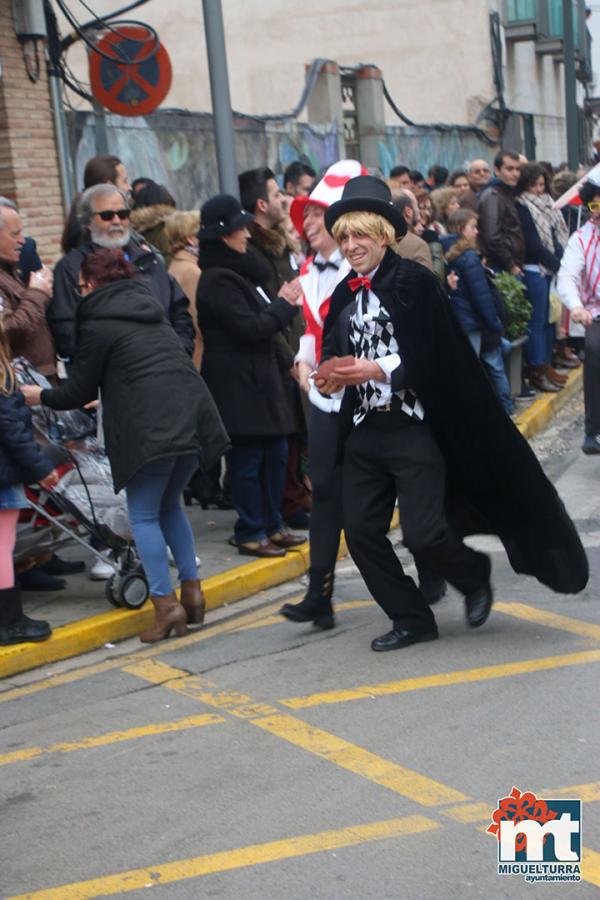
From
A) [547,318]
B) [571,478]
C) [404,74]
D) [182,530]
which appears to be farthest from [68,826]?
[404,74]

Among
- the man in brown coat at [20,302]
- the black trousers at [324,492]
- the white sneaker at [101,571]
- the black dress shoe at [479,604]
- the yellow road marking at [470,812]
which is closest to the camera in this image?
the yellow road marking at [470,812]

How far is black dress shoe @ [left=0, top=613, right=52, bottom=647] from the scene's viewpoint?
259 inches

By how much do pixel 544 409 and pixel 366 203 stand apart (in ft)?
21.7

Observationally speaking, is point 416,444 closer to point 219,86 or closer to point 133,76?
point 219,86

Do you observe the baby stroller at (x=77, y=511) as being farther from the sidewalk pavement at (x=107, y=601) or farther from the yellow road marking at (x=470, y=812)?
the yellow road marking at (x=470, y=812)

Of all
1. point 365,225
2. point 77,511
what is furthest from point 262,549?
point 365,225

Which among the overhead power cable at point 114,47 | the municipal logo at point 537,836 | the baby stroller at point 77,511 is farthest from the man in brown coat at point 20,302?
the overhead power cable at point 114,47

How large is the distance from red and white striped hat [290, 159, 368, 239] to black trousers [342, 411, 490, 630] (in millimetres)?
1148

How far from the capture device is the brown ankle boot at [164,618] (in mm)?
6793

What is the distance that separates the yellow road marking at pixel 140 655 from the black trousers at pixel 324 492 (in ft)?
2.25

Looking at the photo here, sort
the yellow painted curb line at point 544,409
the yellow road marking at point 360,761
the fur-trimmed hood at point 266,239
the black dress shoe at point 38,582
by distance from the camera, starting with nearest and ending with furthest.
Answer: the yellow road marking at point 360,761 → the black dress shoe at point 38,582 → the fur-trimmed hood at point 266,239 → the yellow painted curb line at point 544,409

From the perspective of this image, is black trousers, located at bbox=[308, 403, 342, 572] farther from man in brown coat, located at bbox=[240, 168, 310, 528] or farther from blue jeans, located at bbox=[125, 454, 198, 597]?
man in brown coat, located at bbox=[240, 168, 310, 528]

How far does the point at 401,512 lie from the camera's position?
614cm

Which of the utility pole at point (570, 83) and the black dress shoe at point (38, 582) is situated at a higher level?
the utility pole at point (570, 83)
